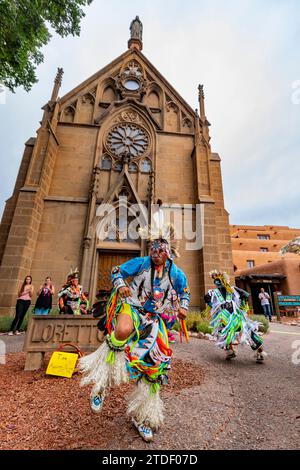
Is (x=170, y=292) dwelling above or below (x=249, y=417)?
above

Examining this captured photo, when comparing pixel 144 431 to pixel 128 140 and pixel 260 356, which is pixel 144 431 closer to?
pixel 260 356

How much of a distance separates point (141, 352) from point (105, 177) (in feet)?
36.2

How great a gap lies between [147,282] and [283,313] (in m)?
18.0

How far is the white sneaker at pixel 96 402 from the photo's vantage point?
1973mm

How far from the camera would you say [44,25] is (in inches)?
299

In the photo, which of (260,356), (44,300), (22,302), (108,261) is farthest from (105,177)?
(260,356)

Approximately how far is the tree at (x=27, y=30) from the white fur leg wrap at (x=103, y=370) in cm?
936

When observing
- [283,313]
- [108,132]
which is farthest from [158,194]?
[283,313]

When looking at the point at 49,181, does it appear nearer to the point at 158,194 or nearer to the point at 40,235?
the point at 40,235

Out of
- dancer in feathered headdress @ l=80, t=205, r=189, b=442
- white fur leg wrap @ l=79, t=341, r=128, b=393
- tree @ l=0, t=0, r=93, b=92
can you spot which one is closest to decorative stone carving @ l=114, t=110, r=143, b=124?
tree @ l=0, t=0, r=93, b=92

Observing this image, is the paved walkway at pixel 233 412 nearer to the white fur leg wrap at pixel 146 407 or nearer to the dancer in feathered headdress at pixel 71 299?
the white fur leg wrap at pixel 146 407

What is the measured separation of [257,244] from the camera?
3000cm

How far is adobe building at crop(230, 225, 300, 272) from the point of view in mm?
26453

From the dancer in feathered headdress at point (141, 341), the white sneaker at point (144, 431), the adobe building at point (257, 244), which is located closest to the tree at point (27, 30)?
the dancer in feathered headdress at point (141, 341)
